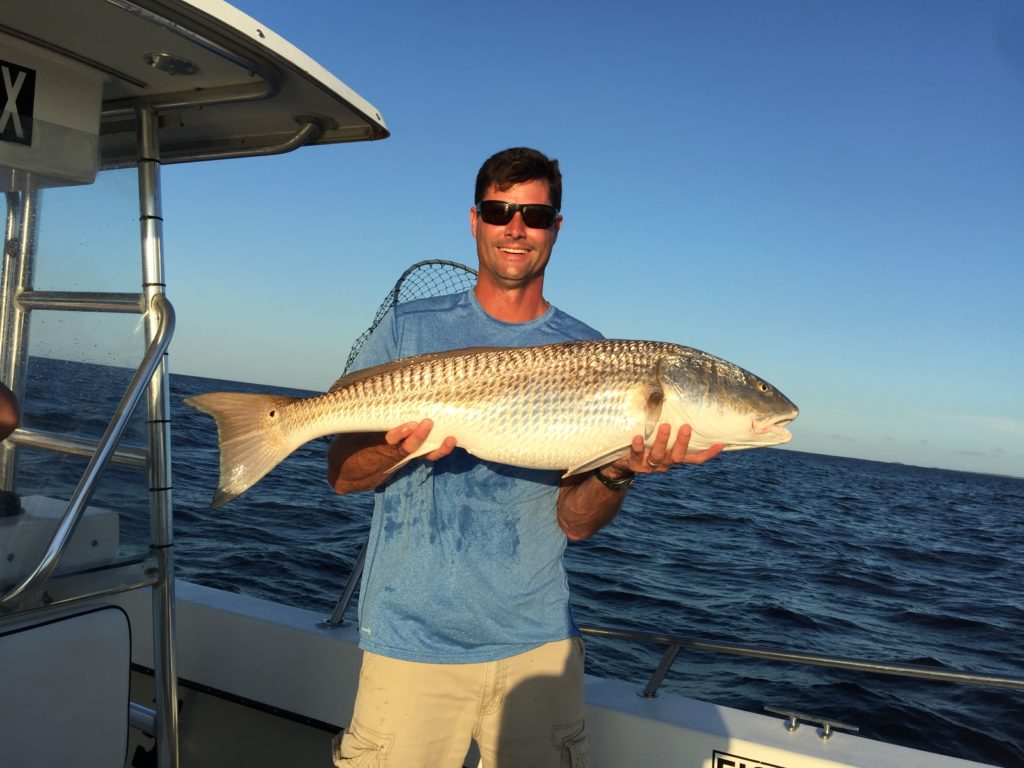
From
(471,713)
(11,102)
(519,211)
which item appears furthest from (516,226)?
(11,102)

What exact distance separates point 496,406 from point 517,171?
1017mm

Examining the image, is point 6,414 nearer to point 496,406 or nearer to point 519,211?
point 496,406

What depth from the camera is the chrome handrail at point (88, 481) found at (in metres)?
3.09

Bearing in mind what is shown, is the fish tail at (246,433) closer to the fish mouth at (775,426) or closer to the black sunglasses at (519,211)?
the black sunglasses at (519,211)

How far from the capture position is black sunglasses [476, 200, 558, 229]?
3.32 meters

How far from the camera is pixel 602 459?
318 centimetres

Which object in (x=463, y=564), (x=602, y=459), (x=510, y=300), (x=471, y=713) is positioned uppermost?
(x=510, y=300)

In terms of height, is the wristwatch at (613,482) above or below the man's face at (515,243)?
below

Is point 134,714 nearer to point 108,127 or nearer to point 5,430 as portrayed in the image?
point 5,430

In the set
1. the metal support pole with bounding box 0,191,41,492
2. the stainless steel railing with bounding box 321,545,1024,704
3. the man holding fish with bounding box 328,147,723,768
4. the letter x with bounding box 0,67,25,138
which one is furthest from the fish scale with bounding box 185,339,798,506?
the letter x with bounding box 0,67,25,138

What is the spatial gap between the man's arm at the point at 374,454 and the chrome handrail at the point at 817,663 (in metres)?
1.59

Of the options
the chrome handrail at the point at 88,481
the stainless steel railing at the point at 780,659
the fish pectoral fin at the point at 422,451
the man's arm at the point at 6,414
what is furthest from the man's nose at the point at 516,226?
the man's arm at the point at 6,414

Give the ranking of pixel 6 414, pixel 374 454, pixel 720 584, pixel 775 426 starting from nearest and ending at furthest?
pixel 6 414
pixel 374 454
pixel 775 426
pixel 720 584

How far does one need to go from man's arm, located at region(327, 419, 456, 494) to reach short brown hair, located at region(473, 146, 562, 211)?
110 centimetres
